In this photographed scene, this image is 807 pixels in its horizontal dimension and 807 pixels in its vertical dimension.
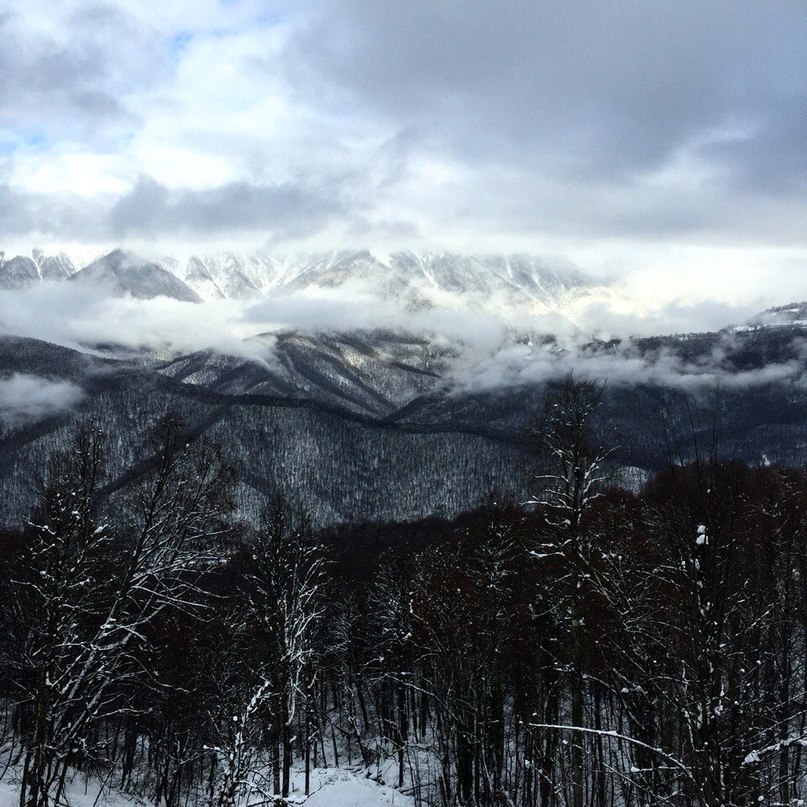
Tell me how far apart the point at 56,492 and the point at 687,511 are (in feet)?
40.1

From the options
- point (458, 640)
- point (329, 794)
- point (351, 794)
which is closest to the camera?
point (458, 640)

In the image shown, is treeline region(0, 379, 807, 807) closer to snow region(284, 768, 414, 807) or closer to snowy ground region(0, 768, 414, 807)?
snowy ground region(0, 768, 414, 807)

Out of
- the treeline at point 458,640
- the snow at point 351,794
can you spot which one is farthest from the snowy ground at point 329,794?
the treeline at point 458,640

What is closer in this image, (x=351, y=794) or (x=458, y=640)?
(x=458, y=640)

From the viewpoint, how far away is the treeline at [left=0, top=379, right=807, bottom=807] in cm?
988

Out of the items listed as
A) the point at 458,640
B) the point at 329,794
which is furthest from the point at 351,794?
the point at 458,640

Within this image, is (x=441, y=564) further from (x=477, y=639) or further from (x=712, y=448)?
(x=712, y=448)

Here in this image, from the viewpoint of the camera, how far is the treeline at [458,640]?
9.88 metres

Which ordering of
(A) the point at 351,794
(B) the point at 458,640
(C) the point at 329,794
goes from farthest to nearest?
(A) the point at 351,794 → (C) the point at 329,794 → (B) the point at 458,640

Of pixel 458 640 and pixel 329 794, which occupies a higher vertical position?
pixel 458 640

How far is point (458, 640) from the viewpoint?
22.5 metres

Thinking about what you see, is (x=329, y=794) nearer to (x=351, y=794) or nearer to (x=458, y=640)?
(x=351, y=794)

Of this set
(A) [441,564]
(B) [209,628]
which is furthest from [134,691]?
(A) [441,564]

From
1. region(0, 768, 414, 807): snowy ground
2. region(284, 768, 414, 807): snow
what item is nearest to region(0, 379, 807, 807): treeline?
region(0, 768, 414, 807): snowy ground
